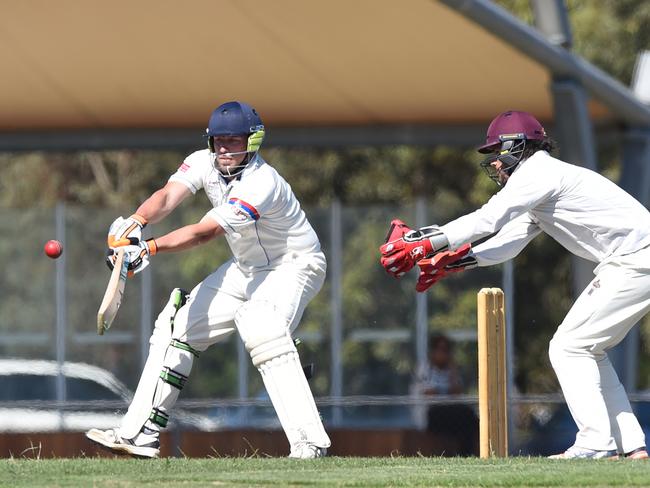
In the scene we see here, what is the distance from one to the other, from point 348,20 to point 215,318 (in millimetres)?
6231

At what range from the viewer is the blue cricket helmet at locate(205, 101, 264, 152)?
8672 millimetres

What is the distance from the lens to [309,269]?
8898mm

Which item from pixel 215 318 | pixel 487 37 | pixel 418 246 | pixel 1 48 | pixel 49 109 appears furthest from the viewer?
pixel 49 109

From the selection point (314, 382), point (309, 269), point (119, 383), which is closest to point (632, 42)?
point (314, 382)

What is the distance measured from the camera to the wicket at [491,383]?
9.18 m

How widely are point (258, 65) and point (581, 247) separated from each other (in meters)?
8.17

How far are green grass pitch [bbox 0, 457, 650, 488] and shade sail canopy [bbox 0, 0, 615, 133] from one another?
632 centimetres

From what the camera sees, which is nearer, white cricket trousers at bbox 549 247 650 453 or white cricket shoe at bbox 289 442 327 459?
white cricket trousers at bbox 549 247 650 453

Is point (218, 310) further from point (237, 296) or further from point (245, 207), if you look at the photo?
point (245, 207)

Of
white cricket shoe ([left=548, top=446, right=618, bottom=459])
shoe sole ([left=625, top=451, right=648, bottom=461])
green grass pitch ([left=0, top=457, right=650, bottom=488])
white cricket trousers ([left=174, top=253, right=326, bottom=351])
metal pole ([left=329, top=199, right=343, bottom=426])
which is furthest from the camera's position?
metal pole ([left=329, top=199, right=343, bottom=426])

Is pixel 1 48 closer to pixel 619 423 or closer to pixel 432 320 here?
pixel 432 320

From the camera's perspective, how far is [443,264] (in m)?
8.73

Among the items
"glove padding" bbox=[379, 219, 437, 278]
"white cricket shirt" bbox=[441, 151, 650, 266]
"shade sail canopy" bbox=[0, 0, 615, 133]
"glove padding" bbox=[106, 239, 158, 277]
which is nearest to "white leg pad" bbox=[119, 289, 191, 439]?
"glove padding" bbox=[106, 239, 158, 277]

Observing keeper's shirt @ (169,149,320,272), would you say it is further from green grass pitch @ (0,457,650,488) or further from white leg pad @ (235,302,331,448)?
green grass pitch @ (0,457,650,488)
